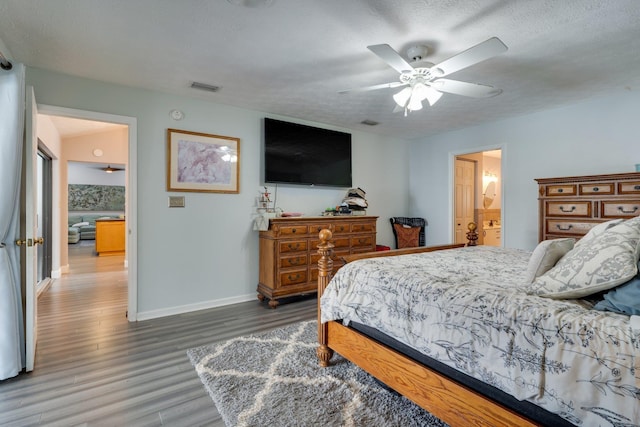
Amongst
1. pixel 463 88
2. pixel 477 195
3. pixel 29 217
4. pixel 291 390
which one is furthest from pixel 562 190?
pixel 29 217

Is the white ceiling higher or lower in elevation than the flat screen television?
higher

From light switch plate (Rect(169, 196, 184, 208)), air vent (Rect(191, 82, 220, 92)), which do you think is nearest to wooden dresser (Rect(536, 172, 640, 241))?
air vent (Rect(191, 82, 220, 92))

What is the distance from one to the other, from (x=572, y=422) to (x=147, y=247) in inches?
139

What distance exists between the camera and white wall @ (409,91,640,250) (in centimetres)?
332

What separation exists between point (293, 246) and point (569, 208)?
9.89ft

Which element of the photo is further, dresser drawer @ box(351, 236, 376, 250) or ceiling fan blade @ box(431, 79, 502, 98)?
dresser drawer @ box(351, 236, 376, 250)

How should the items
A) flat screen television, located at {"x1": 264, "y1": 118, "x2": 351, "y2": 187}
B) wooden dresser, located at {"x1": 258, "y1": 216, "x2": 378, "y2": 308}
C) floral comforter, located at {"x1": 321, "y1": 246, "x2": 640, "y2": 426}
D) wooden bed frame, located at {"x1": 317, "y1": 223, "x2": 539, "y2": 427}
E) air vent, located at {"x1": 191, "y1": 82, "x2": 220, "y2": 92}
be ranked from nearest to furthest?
floral comforter, located at {"x1": 321, "y1": 246, "x2": 640, "y2": 426} → wooden bed frame, located at {"x1": 317, "y1": 223, "x2": 539, "y2": 427} → air vent, located at {"x1": 191, "y1": 82, "x2": 220, "y2": 92} → wooden dresser, located at {"x1": 258, "y1": 216, "x2": 378, "y2": 308} → flat screen television, located at {"x1": 264, "y1": 118, "x2": 351, "y2": 187}

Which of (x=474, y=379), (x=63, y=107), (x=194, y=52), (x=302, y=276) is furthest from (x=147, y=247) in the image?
(x=474, y=379)

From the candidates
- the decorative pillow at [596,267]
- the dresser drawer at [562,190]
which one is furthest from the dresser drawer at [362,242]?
the decorative pillow at [596,267]

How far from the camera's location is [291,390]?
6.48 feet

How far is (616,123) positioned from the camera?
10.9 ft

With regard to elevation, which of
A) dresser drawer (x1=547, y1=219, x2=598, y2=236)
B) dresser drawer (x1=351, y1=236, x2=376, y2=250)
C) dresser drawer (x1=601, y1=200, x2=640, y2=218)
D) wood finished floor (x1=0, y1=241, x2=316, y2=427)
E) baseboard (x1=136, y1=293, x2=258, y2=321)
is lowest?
wood finished floor (x1=0, y1=241, x2=316, y2=427)

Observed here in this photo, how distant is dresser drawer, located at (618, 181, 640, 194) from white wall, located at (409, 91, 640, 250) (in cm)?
52

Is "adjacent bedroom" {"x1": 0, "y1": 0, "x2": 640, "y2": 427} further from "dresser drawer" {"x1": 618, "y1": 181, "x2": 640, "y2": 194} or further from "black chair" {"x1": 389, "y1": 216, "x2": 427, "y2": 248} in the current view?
"black chair" {"x1": 389, "y1": 216, "x2": 427, "y2": 248}
